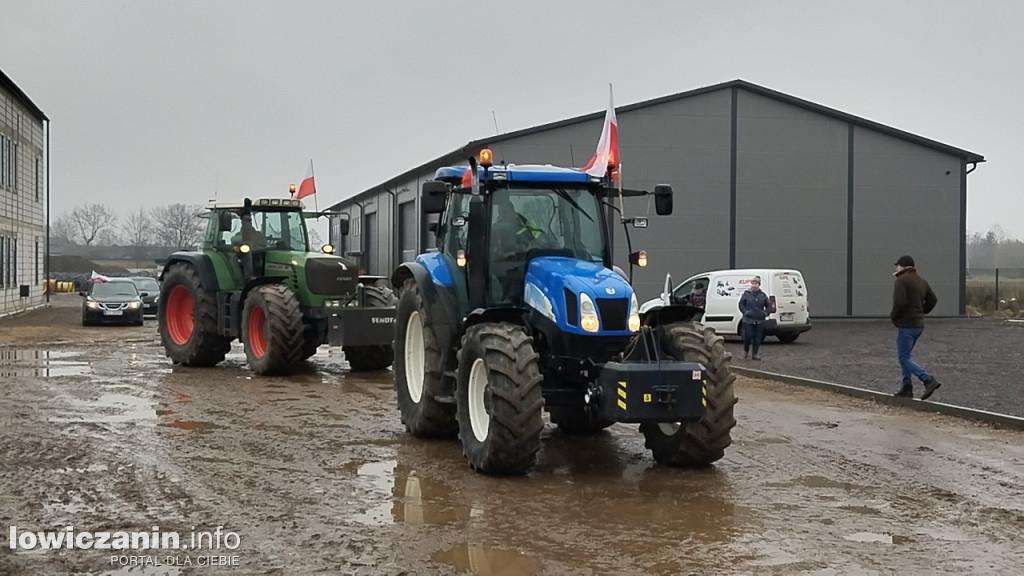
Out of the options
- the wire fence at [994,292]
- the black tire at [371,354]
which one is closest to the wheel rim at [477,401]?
the black tire at [371,354]

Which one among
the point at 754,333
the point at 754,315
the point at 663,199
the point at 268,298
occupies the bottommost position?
the point at 754,333

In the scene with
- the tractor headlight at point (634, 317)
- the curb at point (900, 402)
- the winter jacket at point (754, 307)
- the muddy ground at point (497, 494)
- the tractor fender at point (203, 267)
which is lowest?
the muddy ground at point (497, 494)

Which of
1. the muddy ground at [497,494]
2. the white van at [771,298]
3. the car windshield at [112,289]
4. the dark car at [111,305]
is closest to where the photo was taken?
the muddy ground at [497,494]

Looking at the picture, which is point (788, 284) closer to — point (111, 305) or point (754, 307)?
point (754, 307)

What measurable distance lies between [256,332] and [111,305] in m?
13.9

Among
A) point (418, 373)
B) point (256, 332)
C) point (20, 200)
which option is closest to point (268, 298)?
point (256, 332)

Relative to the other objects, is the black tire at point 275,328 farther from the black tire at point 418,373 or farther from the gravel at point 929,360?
the gravel at point 929,360

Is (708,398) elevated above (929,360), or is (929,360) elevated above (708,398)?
(708,398)

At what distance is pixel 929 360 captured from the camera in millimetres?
18406

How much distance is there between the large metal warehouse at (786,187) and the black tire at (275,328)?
15264 millimetres

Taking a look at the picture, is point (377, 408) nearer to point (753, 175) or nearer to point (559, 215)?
point (559, 215)

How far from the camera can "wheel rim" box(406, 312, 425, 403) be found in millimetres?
10586

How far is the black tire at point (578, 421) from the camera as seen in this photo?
404 inches

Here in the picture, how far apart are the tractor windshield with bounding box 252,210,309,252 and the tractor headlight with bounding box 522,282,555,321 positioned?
341 inches
